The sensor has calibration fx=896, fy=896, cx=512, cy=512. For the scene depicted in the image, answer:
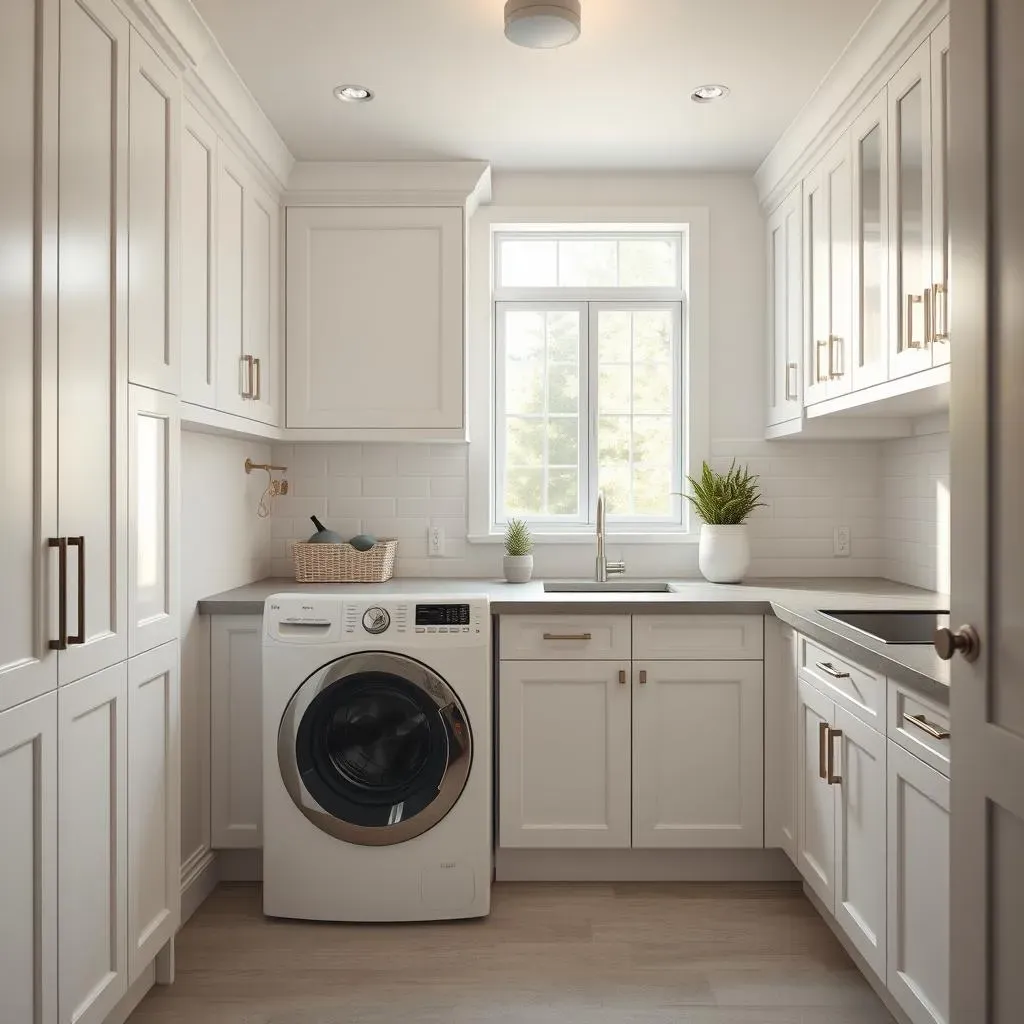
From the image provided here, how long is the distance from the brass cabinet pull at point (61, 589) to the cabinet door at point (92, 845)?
0.33ft

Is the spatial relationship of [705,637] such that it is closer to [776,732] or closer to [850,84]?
[776,732]

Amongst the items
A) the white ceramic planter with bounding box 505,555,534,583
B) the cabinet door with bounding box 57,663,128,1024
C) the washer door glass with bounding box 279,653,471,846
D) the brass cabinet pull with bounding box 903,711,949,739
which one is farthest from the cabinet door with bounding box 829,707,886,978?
the cabinet door with bounding box 57,663,128,1024

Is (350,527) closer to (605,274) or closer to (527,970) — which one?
(605,274)

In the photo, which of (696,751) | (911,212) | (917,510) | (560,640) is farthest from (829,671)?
(911,212)

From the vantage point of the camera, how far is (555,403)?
3656mm

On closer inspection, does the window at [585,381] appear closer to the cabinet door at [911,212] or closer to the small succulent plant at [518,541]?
the small succulent plant at [518,541]

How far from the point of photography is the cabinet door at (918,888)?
1.67 metres

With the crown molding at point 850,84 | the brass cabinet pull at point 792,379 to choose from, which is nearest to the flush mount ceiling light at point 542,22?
the crown molding at point 850,84

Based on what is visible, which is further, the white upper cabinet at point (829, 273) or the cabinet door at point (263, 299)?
the cabinet door at point (263, 299)

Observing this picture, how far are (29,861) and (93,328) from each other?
3.29ft

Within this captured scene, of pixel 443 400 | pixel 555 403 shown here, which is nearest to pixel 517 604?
pixel 443 400

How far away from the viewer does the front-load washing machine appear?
103 inches

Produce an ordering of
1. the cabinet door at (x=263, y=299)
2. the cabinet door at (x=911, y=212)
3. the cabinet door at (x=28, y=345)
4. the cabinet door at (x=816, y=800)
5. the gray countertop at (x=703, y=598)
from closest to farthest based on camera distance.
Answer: the cabinet door at (x=28, y=345) → the cabinet door at (x=911, y=212) → the cabinet door at (x=816, y=800) → the gray countertop at (x=703, y=598) → the cabinet door at (x=263, y=299)

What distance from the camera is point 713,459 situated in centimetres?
353
